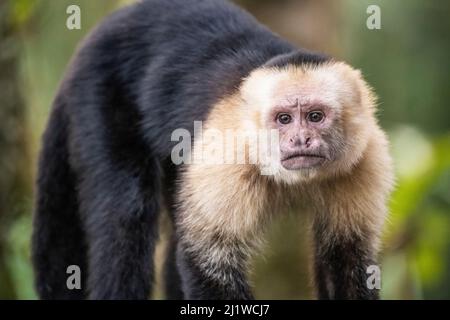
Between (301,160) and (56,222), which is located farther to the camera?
(56,222)

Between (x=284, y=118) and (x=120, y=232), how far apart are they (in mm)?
1297

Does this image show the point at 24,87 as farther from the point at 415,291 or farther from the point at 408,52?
the point at 408,52

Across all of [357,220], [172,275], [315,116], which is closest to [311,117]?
[315,116]

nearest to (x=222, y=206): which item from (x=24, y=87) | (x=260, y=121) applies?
(x=260, y=121)

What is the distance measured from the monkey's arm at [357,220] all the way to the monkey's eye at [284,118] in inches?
20.5

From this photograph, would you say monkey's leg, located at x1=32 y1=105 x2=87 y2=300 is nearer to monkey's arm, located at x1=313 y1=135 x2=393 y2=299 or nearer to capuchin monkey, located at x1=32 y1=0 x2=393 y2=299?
capuchin monkey, located at x1=32 y1=0 x2=393 y2=299

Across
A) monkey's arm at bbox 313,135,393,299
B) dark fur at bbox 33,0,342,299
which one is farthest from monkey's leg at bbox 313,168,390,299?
dark fur at bbox 33,0,342,299

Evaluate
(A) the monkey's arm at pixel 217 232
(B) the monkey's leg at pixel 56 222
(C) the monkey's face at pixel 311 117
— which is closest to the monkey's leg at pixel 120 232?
(B) the monkey's leg at pixel 56 222

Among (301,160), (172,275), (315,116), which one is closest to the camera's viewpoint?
(301,160)

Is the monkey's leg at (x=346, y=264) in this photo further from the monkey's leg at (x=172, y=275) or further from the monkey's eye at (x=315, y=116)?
the monkey's leg at (x=172, y=275)

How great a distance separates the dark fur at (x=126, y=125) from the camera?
17.3 ft

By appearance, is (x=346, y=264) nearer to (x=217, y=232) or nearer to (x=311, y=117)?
(x=217, y=232)

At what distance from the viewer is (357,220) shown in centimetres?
501
